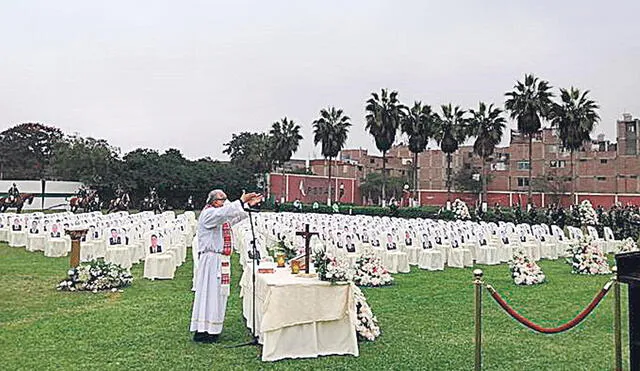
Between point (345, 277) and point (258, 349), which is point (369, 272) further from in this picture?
point (345, 277)

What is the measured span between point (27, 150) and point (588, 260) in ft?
202

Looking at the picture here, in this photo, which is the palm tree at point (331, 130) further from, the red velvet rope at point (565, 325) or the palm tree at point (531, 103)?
the red velvet rope at point (565, 325)

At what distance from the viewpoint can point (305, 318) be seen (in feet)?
21.8

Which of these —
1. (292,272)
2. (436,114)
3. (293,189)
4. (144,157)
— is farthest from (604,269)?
(293,189)

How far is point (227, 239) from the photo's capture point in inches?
298

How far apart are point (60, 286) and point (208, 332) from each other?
5.25 metres

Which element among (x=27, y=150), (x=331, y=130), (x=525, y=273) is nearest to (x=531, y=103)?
(x=331, y=130)

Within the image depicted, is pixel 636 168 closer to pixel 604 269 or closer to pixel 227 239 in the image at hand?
pixel 604 269

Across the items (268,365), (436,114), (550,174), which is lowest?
(268,365)

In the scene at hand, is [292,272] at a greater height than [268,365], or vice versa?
[292,272]

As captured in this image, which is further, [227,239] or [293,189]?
[293,189]

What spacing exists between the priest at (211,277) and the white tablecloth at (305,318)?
648 mm

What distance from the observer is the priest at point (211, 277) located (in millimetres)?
7340

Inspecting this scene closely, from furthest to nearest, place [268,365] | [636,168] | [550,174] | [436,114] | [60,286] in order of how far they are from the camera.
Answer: [550,174]
[636,168]
[436,114]
[60,286]
[268,365]
